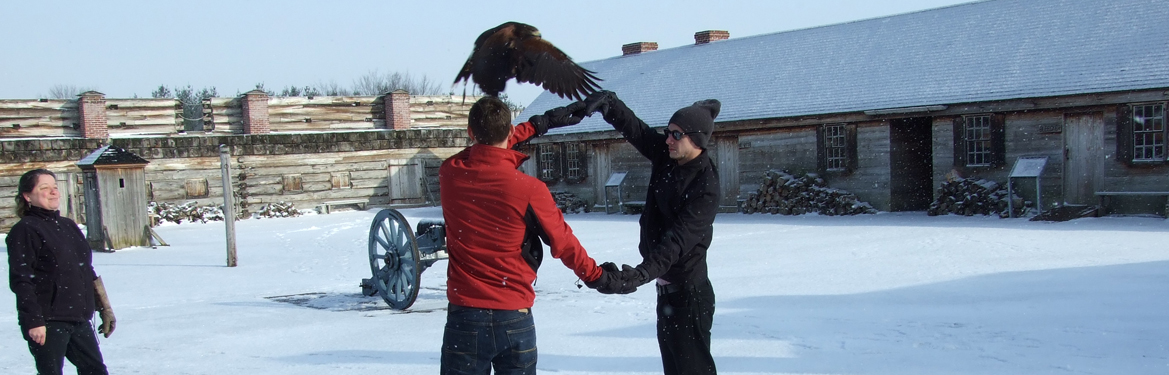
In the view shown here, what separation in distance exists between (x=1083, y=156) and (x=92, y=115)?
78.7 ft

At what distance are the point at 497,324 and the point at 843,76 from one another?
18931 mm

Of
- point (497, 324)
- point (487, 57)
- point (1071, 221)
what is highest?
point (487, 57)

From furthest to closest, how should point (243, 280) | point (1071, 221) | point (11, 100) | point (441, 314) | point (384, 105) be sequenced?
point (384, 105)
point (11, 100)
point (1071, 221)
point (243, 280)
point (441, 314)

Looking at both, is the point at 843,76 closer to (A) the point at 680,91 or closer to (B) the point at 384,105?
(A) the point at 680,91

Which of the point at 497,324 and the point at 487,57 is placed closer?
the point at 497,324

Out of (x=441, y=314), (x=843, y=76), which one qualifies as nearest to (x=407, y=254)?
(x=441, y=314)

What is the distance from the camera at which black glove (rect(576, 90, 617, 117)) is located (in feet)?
13.4

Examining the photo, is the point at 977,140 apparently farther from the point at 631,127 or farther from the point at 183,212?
the point at 183,212

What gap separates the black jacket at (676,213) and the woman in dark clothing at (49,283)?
2817 mm

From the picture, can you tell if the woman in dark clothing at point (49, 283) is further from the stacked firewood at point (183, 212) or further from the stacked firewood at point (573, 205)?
the stacked firewood at point (183, 212)

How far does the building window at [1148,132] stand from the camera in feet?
51.5

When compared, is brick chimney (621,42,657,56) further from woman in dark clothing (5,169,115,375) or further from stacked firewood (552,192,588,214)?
woman in dark clothing (5,169,115,375)

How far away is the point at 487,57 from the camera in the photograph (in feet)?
15.0

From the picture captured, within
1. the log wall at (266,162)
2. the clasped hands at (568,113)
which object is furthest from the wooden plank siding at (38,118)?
the clasped hands at (568,113)
